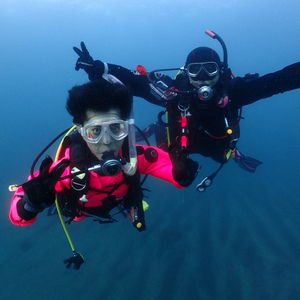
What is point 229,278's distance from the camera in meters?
5.68

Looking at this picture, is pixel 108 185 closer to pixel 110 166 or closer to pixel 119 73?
pixel 110 166

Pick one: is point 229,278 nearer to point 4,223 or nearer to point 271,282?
point 271,282

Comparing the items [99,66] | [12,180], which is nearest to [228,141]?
[99,66]

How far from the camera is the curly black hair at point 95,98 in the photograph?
245 centimetres

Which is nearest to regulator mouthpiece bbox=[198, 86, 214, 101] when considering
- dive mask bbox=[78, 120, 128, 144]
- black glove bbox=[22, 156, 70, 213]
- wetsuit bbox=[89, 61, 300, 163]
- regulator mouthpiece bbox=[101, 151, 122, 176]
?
wetsuit bbox=[89, 61, 300, 163]

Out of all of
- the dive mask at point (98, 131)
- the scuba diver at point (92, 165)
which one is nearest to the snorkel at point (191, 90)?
the scuba diver at point (92, 165)

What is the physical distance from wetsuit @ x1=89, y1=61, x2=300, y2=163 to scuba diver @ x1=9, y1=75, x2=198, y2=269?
1326 mm

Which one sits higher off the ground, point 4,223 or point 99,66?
point 4,223

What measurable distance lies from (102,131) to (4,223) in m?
9.69

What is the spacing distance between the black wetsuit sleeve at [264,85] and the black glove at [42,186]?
352cm

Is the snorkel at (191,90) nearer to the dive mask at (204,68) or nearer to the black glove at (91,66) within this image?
the dive mask at (204,68)

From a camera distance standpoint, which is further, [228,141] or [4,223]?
[4,223]

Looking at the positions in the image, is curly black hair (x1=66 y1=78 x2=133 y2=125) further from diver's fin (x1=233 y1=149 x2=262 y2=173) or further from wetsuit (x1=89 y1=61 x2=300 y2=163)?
diver's fin (x1=233 y1=149 x2=262 y2=173)

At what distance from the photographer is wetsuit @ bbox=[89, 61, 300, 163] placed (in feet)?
13.1
